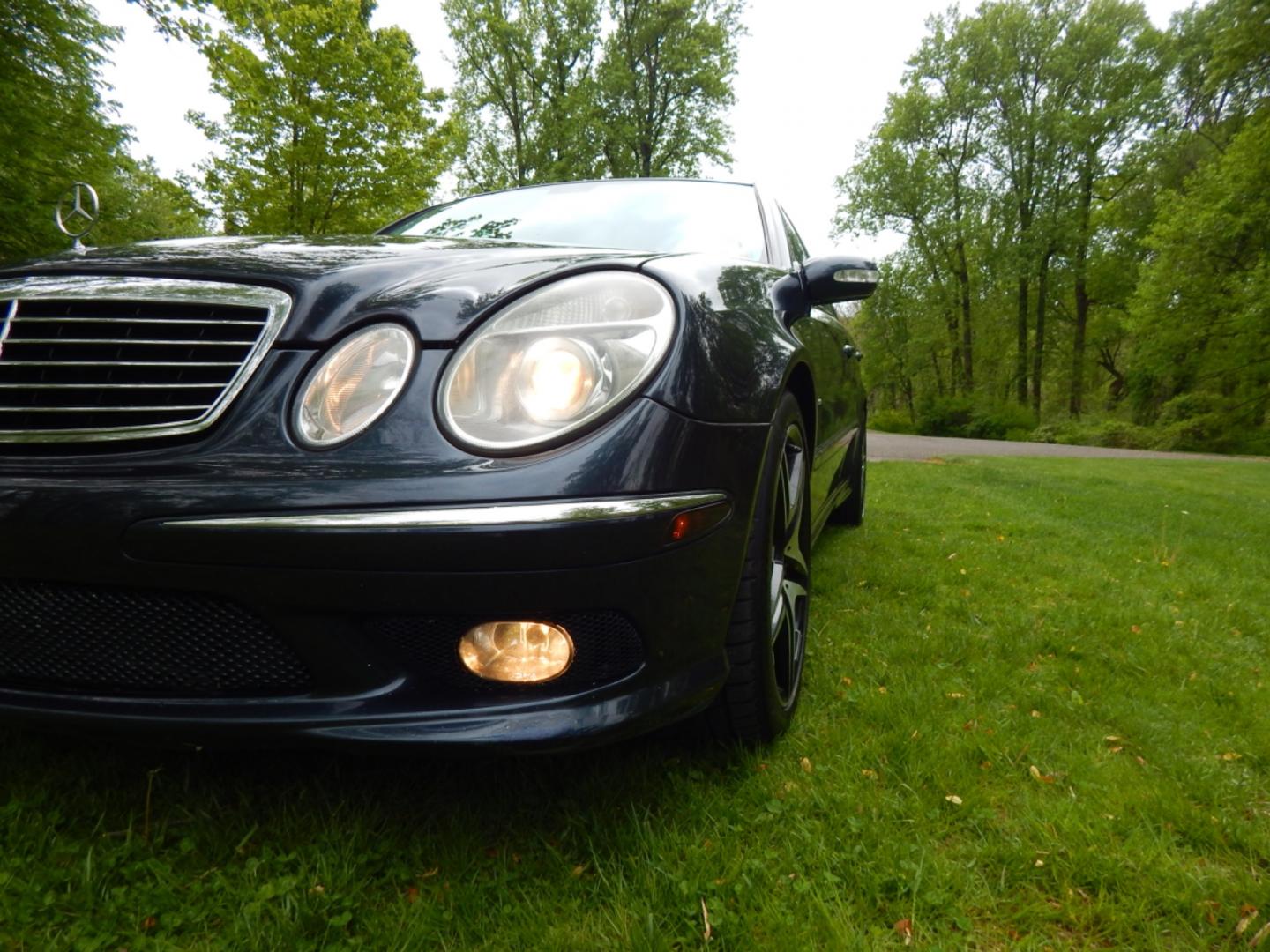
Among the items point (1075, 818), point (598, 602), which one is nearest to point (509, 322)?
point (598, 602)

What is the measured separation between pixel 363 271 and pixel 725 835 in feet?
4.02

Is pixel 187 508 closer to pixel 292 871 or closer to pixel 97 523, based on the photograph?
pixel 97 523

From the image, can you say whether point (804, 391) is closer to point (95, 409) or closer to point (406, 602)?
point (406, 602)

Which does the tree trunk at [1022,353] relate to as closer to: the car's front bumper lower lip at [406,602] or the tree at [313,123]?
the tree at [313,123]

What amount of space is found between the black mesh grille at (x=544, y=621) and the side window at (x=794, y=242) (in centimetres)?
182

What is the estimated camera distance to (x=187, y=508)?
3.73ft

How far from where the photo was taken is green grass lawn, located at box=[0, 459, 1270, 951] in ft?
4.04

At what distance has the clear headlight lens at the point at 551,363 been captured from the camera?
121 cm

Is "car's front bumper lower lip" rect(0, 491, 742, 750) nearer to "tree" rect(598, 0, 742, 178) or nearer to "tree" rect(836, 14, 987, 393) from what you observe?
"tree" rect(598, 0, 742, 178)

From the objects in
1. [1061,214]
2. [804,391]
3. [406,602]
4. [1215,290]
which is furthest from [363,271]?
[1061,214]

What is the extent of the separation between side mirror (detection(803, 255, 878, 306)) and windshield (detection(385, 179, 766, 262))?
18 cm

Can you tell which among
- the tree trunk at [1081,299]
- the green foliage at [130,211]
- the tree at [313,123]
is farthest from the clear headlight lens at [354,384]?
the tree trunk at [1081,299]

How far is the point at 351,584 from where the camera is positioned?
3.73 feet

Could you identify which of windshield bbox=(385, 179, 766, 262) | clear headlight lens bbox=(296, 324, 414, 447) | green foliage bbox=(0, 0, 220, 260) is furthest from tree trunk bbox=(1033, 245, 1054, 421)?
clear headlight lens bbox=(296, 324, 414, 447)
